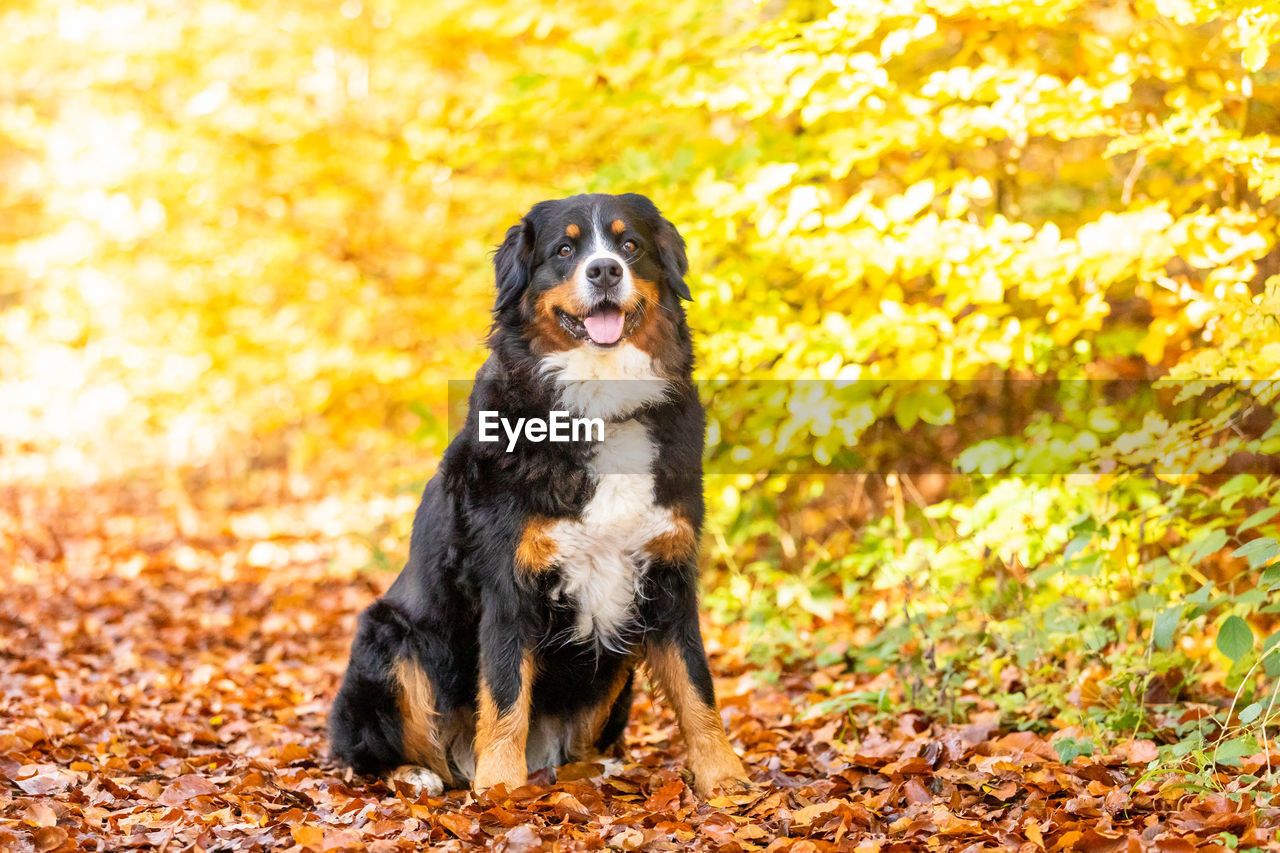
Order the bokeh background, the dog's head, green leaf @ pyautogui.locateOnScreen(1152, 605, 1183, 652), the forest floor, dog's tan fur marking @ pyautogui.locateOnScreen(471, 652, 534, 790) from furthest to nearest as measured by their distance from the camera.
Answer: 1. the bokeh background
2. the dog's head
3. dog's tan fur marking @ pyautogui.locateOnScreen(471, 652, 534, 790)
4. green leaf @ pyautogui.locateOnScreen(1152, 605, 1183, 652)
5. the forest floor

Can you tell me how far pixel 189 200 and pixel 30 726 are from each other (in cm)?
530

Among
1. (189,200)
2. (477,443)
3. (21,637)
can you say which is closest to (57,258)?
(189,200)

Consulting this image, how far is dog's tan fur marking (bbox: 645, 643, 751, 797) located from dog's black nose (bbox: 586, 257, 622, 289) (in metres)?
1.17

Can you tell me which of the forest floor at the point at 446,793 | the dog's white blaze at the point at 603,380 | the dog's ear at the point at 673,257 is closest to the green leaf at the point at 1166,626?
the forest floor at the point at 446,793

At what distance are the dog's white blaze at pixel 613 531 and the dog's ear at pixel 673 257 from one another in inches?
19.5

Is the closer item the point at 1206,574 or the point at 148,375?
the point at 1206,574

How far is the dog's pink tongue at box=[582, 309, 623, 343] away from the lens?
11.2ft

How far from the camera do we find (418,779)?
3.59 metres

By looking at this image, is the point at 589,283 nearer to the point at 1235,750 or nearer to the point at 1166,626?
the point at 1166,626

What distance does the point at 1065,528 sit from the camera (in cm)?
413

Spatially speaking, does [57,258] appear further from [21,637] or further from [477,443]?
[477,443]

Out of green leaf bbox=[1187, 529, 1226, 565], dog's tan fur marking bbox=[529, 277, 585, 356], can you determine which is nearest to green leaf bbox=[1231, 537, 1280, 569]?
green leaf bbox=[1187, 529, 1226, 565]

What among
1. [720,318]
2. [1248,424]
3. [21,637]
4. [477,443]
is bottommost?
[21,637]

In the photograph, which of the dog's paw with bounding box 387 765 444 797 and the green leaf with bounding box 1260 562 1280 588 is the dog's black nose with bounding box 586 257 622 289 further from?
the green leaf with bounding box 1260 562 1280 588
